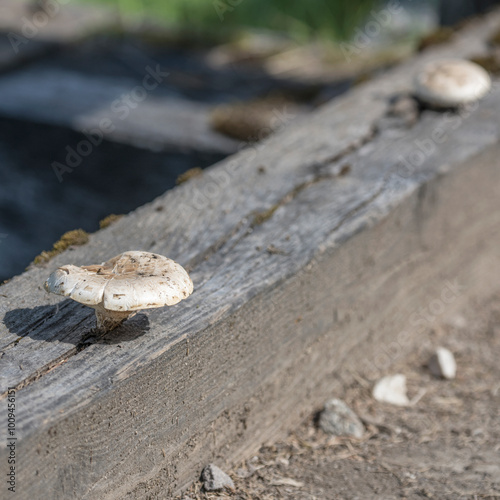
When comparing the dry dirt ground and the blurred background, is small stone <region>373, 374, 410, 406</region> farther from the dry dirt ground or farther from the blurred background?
the blurred background

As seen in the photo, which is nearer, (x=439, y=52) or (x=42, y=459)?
(x=42, y=459)

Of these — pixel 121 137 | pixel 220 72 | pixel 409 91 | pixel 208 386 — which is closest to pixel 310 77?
pixel 220 72

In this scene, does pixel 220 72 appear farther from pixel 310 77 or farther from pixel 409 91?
pixel 409 91

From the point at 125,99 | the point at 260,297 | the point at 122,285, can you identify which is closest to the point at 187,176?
the point at 260,297

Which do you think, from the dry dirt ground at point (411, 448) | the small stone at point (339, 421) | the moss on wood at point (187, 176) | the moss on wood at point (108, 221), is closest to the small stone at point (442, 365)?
the dry dirt ground at point (411, 448)

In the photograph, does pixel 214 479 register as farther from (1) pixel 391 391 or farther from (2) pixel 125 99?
(2) pixel 125 99

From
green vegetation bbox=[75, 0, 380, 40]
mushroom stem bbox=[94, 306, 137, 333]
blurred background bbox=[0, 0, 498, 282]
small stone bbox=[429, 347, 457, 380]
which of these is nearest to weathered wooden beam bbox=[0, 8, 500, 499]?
mushroom stem bbox=[94, 306, 137, 333]
